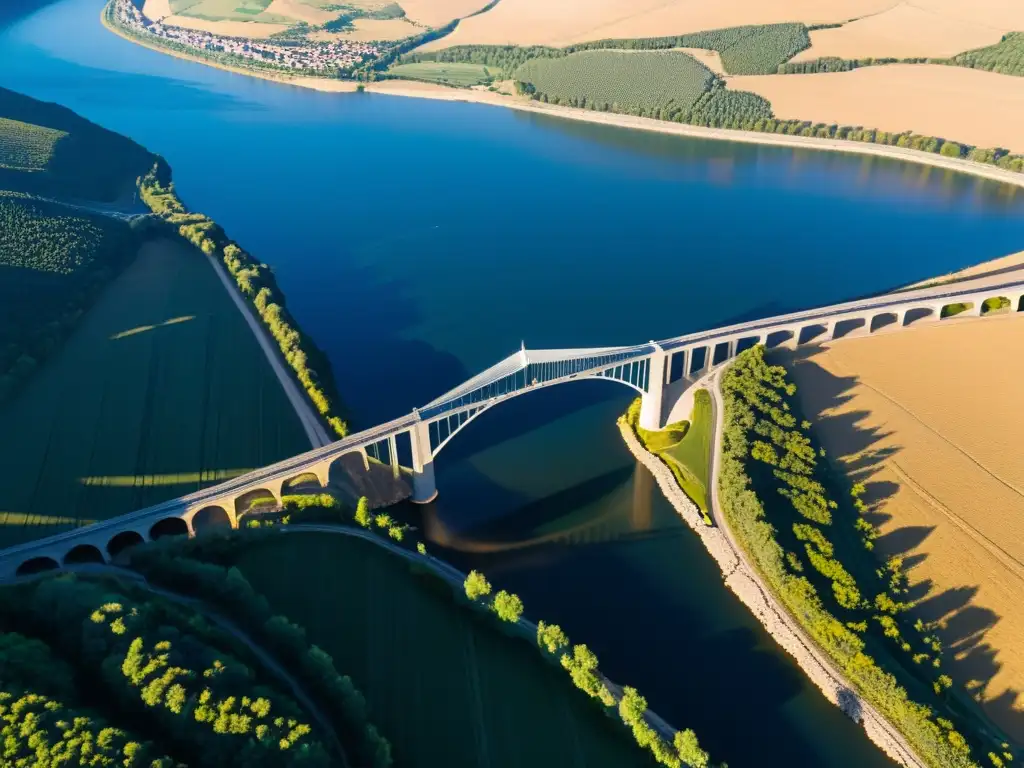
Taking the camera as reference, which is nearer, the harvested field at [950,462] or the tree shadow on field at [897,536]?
the tree shadow on field at [897,536]

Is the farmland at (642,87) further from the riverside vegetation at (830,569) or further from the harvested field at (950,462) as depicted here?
the riverside vegetation at (830,569)

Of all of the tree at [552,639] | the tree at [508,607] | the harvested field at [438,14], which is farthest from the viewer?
the harvested field at [438,14]

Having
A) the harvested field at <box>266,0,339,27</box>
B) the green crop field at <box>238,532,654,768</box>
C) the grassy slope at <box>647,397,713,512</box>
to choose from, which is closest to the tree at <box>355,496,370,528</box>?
the green crop field at <box>238,532,654,768</box>

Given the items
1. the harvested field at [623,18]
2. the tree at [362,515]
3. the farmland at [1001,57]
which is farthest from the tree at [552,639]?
the harvested field at [623,18]

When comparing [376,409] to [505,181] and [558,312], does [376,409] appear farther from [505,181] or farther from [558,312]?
[505,181]

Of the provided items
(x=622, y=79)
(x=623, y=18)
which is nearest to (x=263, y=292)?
(x=622, y=79)

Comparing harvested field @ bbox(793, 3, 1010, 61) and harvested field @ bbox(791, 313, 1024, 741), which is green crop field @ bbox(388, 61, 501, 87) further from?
harvested field @ bbox(791, 313, 1024, 741)

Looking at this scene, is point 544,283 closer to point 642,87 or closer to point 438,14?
point 642,87
